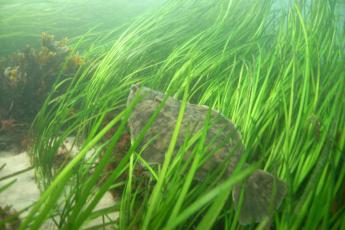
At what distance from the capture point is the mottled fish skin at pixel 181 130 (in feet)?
7.56

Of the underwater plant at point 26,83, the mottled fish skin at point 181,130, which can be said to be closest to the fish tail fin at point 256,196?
the mottled fish skin at point 181,130

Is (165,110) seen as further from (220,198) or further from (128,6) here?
(128,6)

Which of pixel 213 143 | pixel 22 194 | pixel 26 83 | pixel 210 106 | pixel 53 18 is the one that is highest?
pixel 53 18

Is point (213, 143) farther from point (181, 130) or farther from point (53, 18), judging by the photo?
point (53, 18)

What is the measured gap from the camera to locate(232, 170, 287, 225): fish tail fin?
1.80 m

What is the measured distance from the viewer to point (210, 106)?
6.31 ft

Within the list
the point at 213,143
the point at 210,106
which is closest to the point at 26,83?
the point at 213,143

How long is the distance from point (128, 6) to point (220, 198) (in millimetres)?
10064

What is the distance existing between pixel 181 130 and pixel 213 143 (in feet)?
1.05

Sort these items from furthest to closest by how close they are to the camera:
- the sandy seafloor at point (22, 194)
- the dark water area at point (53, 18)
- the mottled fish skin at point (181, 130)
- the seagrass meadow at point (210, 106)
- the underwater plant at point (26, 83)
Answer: the dark water area at point (53, 18) → the underwater plant at point (26, 83) → the sandy seafloor at point (22, 194) → the mottled fish skin at point (181, 130) → the seagrass meadow at point (210, 106)

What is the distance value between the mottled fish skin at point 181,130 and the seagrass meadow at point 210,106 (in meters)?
0.11

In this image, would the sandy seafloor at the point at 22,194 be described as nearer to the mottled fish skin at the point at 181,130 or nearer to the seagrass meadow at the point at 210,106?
the seagrass meadow at the point at 210,106

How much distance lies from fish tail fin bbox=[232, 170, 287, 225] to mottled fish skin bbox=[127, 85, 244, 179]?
25 centimetres

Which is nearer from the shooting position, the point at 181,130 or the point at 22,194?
the point at 181,130
